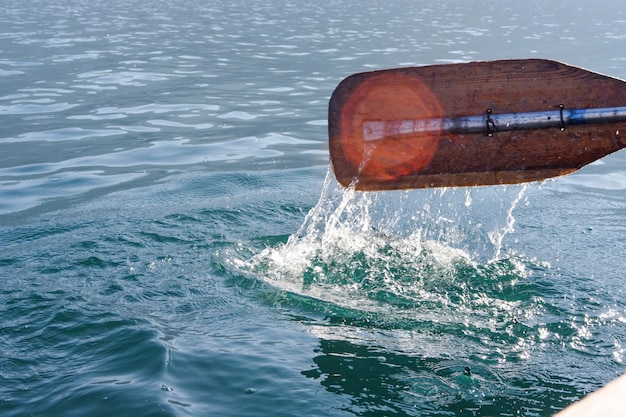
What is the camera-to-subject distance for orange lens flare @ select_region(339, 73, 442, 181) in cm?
525

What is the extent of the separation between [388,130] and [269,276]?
1453 millimetres

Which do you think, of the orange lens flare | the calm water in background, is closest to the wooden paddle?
the orange lens flare

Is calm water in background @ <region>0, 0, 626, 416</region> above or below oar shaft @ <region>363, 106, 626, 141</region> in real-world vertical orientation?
below

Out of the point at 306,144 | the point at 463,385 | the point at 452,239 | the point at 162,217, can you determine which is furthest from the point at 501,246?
the point at 306,144

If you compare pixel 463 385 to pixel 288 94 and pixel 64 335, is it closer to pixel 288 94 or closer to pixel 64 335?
pixel 64 335

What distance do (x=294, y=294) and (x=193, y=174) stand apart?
381 centimetres

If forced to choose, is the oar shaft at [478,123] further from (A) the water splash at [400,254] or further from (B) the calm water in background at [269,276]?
(B) the calm water in background at [269,276]

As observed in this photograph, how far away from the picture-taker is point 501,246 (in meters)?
6.63

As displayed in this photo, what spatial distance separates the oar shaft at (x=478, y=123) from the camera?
17.2ft

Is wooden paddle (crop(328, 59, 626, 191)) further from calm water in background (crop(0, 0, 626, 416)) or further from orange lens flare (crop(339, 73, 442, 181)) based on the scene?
calm water in background (crop(0, 0, 626, 416))

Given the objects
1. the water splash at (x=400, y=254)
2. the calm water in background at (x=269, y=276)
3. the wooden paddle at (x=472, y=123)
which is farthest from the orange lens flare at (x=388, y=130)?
the calm water in background at (x=269, y=276)

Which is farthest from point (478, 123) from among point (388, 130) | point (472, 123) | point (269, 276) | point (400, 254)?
point (269, 276)

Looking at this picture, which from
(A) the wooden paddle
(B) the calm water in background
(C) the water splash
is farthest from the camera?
(C) the water splash

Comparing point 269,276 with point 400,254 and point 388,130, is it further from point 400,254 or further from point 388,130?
point 388,130
